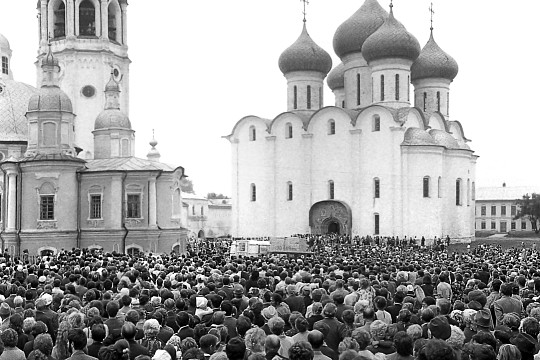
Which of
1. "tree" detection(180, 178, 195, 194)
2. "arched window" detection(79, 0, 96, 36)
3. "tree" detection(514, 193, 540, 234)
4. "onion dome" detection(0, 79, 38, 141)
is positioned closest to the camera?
"onion dome" detection(0, 79, 38, 141)

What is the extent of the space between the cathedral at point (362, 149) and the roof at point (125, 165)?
502 inches

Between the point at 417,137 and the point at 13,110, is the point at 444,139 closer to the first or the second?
the point at 417,137

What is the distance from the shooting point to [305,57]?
52500 mm

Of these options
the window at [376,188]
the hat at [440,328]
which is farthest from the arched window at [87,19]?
the hat at [440,328]

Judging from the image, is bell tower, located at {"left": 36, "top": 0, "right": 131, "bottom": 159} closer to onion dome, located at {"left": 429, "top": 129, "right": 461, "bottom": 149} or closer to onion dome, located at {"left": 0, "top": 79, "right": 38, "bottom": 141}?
onion dome, located at {"left": 0, "top": 79, "right": 38, "bottom": 141}

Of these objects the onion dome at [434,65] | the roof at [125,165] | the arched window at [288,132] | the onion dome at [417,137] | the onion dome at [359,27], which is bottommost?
the roof at [125,165]

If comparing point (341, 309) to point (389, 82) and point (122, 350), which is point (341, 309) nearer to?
point (122, 350)

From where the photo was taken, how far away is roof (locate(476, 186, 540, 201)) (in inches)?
3180

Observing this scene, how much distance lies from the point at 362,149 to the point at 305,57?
900 cm

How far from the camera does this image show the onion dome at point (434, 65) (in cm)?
5134

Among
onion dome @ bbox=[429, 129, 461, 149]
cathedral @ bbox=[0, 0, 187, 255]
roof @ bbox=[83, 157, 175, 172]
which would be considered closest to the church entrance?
onion dome @ bbox=[429, 129, 461, 149]

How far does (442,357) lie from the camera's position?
20.1 ft

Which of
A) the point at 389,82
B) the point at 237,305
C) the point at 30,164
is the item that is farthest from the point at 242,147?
the point at 237,305

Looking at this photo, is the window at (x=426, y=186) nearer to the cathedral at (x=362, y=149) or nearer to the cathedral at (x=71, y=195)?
the cathedral at (x=362, y=149)
